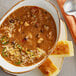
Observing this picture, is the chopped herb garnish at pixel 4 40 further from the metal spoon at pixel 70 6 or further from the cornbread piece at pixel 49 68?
the metal spoon at pixel 70 6

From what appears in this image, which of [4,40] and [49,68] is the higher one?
[4,40]

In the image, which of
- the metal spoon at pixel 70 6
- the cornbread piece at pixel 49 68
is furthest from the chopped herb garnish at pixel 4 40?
the metal spoon at pixel 70 6

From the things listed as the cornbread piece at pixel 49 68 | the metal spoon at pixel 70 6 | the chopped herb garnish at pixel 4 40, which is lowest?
the cornbread piece at pixel 49 68

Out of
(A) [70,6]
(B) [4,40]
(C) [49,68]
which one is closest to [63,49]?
(C) [49,68]

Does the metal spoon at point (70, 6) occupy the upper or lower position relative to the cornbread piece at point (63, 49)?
upper

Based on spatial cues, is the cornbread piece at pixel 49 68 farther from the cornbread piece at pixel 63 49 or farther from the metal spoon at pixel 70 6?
the metal spoon at pixel 70 6

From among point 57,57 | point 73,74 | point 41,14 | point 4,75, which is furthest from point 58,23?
point 4,75

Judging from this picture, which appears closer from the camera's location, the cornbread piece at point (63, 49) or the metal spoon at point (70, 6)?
the cornbread piece at point (63, 49)

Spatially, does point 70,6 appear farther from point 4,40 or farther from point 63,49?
point 4,40
